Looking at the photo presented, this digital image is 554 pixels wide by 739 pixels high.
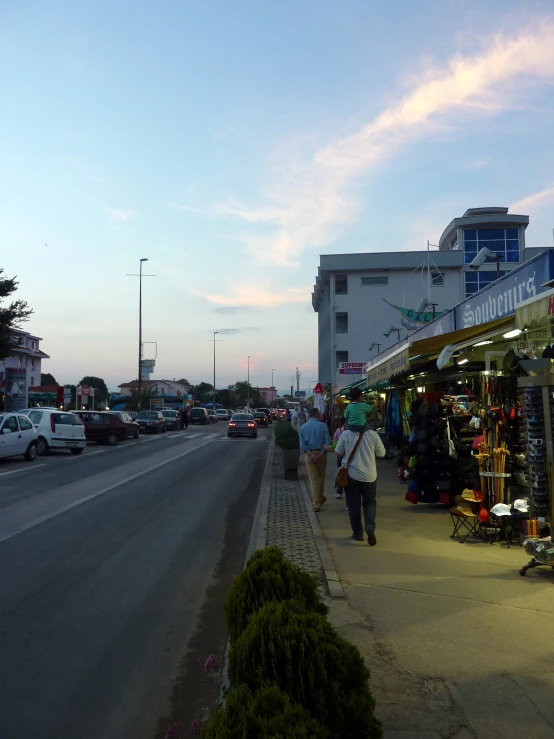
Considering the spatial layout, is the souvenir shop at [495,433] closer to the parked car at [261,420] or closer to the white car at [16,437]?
the white car at [16,437]

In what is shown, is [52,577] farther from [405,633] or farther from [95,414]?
[95,414]

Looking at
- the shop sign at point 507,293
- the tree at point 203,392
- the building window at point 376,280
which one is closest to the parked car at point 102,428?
the shop sign at point 507,293

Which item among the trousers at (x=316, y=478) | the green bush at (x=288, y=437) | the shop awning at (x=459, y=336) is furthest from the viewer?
the green bush at (x=288, y=437)

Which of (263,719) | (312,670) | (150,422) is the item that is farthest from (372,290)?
(263,719)

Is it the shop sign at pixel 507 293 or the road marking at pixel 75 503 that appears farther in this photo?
the road marking at pixel 75 503

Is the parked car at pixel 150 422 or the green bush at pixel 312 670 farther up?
the parked car at pixel 150 422

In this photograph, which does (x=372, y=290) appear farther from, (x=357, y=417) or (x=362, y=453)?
(x=362, y=453)

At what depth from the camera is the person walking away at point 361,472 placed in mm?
8438

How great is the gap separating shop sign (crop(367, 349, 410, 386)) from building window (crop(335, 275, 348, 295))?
3926cm

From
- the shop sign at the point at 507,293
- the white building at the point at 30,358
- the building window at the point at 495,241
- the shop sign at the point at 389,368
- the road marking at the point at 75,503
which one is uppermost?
the building window at the point at 495,241

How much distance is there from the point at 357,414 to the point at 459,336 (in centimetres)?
185

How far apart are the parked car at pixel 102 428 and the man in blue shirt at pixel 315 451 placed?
19.6m

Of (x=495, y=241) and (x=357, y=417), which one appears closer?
(x=357, y=417)

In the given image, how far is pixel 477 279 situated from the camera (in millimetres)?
47625
